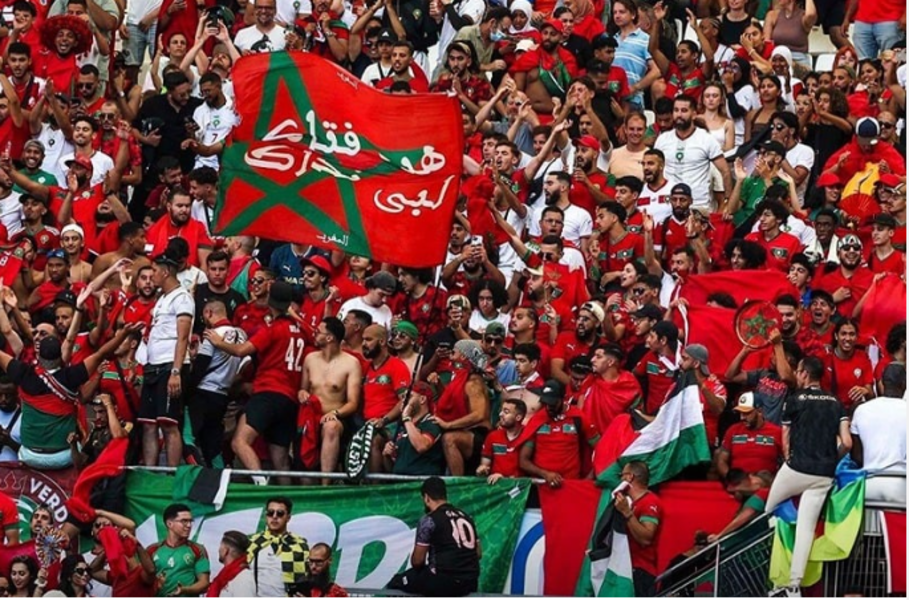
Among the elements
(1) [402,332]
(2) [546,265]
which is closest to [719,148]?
(2) [546,265]

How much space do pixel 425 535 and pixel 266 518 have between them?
Answer: 1396 mm

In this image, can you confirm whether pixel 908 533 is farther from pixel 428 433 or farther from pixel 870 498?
pixel 428 433

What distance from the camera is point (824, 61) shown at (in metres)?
27.1

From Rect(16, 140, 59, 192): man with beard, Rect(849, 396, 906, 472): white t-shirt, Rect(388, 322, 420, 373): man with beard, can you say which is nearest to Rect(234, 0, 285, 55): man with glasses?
Rect(16, 140, 59, 192): man with beard

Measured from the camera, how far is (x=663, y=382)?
20.2m

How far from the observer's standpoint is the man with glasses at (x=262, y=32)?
26188mm

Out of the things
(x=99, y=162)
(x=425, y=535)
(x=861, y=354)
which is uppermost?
(x=99, y=162)

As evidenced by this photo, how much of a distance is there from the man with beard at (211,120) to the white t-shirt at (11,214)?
1774 mm

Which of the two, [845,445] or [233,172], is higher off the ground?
[233,172]

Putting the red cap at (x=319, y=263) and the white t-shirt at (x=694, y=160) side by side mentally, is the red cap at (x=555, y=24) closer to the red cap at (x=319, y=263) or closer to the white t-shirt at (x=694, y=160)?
the white t-shirt at (x=694, y=160)

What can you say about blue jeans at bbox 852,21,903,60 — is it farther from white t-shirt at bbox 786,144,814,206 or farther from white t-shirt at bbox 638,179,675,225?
white t-shirt at bbox 638,179,675,225

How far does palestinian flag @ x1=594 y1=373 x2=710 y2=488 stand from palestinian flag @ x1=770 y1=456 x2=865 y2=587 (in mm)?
856

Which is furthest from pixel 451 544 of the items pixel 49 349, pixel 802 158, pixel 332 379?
pixel 802 158

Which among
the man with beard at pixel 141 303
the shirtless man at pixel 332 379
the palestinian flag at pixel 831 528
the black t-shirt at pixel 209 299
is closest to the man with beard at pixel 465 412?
the shirtless man at pixel 332 379
